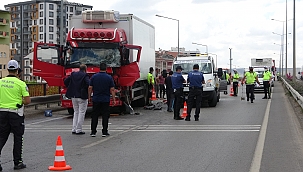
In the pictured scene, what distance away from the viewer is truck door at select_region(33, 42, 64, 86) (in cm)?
1725

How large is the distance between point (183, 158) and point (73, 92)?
186 inches

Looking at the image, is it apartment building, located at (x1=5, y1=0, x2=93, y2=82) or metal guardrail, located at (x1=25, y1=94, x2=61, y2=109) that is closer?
metal guardrail, located at (x1=25, y1=94, x2=61, y2=109)

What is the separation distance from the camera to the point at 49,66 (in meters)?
17.4

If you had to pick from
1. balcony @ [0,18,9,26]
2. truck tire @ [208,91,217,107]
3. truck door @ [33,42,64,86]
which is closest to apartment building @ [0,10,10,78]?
balcony @ [0,18,9,26]

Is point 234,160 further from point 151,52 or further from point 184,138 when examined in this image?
point 151,52

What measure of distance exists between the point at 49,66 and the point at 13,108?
9.66 meters

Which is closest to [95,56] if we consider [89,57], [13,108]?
[89,57]

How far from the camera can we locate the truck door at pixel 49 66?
1725cm

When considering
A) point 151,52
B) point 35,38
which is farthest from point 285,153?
Answer: point 35,38

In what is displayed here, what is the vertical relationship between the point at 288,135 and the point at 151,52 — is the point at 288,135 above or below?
below

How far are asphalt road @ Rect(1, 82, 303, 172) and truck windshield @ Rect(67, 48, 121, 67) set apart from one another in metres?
2.30

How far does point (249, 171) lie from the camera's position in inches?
302

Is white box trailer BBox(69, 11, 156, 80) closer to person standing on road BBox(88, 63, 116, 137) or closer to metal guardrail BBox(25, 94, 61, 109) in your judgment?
metal guardrail BBox(25, 94, 61, 109)

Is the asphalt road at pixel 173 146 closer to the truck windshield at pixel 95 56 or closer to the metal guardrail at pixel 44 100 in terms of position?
the truck windshield at pixel 95 56
